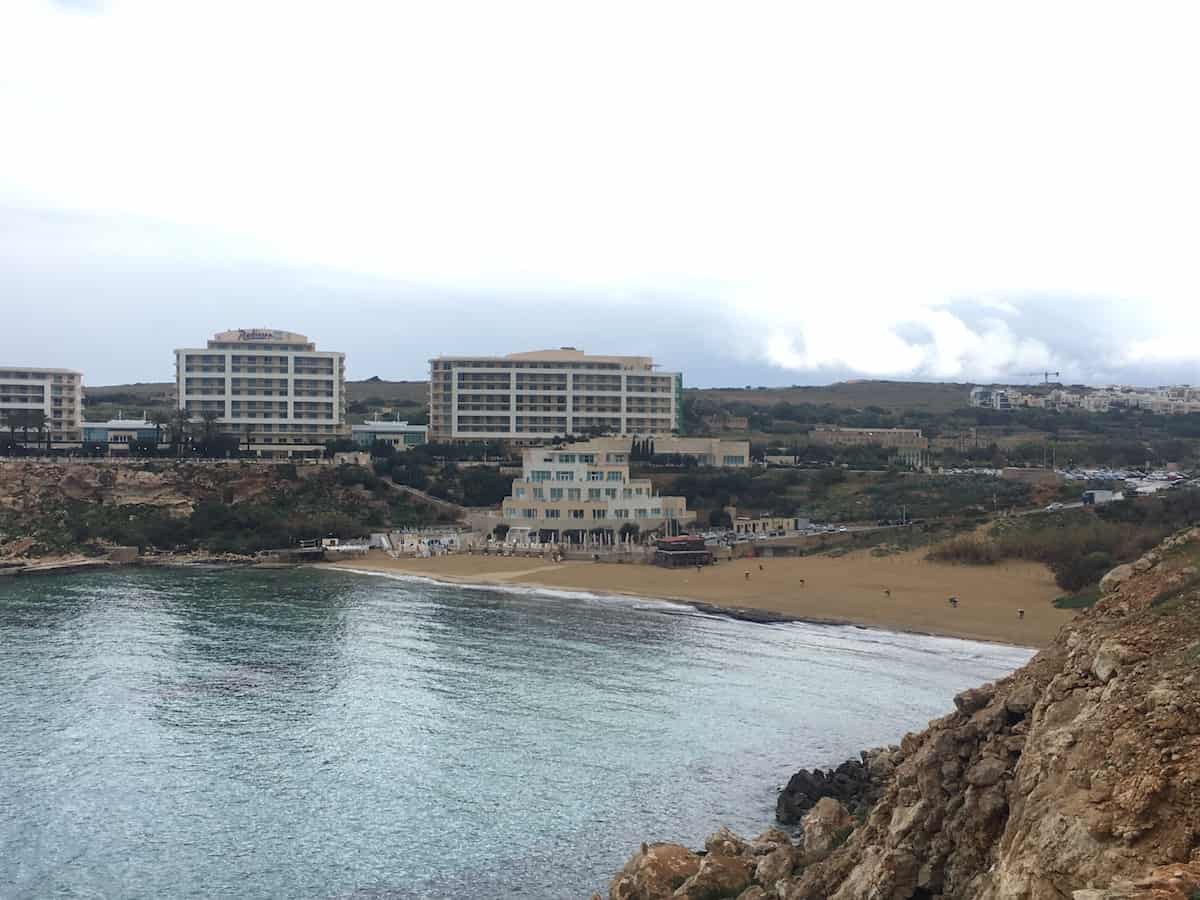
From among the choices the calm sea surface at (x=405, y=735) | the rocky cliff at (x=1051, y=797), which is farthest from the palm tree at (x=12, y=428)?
the rocky cliff at (x=1051, y=797)

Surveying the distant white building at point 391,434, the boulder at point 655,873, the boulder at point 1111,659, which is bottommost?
the boulder at point 655,873

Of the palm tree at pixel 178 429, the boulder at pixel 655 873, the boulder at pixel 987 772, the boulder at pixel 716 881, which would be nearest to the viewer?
the boulder at pixel 987 772

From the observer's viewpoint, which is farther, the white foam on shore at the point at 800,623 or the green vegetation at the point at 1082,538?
the green vegetation at the point at 1082,538

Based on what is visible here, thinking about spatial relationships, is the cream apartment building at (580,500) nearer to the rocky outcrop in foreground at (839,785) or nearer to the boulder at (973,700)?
the rocky outcrop in foreground at (839,785)

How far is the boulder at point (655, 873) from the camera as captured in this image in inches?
742

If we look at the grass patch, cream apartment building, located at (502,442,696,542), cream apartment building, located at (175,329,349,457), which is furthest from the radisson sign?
the grass patch

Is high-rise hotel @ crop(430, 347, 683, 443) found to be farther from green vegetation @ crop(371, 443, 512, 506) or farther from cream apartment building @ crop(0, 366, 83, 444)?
cream apartment building @ crop(0, 366, 83, 444)

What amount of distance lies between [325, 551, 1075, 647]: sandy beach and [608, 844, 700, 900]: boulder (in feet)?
96.1

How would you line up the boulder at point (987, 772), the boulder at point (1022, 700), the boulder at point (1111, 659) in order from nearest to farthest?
the boulder at point (1111, 659)
the boulder at point (987, 772)
the boulder at point (1022, 700)

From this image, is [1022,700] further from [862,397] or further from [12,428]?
[862,397]

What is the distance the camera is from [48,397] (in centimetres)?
10019

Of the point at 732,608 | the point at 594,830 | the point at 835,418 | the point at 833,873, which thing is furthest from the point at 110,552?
the point at 835,418

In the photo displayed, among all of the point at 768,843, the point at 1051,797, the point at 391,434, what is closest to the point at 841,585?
the point at 768,843

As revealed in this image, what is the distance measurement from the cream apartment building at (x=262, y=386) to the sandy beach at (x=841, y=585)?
31166 mm
